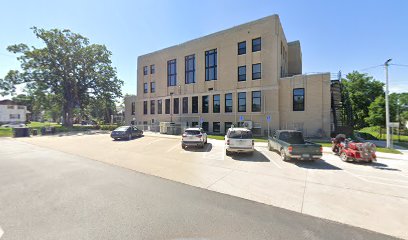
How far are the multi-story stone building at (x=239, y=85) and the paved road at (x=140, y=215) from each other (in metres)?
16.8

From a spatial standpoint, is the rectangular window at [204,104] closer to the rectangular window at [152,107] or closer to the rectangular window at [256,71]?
the rectangular window at [256,71]

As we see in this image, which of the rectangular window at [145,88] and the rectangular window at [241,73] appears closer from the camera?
the rectangular window at [241,73]

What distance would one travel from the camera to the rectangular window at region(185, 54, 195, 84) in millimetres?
33938

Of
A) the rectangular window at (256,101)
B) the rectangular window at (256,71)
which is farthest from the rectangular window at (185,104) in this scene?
the rectangular window at (256,71)

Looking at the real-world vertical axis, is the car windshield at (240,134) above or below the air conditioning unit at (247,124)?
below

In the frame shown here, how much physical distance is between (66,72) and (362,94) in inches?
2363

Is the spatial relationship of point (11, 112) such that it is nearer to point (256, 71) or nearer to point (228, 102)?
point (228, 102)

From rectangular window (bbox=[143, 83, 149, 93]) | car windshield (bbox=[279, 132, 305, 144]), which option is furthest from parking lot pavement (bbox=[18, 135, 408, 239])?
rectangular window (bbox=[143, 83, 149, 93])

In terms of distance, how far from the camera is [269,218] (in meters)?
4.39

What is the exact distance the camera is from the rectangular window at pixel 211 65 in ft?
104

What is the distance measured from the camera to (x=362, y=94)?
40.8 m

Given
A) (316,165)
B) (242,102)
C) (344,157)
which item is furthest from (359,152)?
(242,102)

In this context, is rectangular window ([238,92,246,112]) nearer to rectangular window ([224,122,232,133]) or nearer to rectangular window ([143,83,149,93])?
rectangular window ([224,122,232,133])

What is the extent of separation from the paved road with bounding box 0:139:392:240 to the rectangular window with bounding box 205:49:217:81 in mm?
26654
